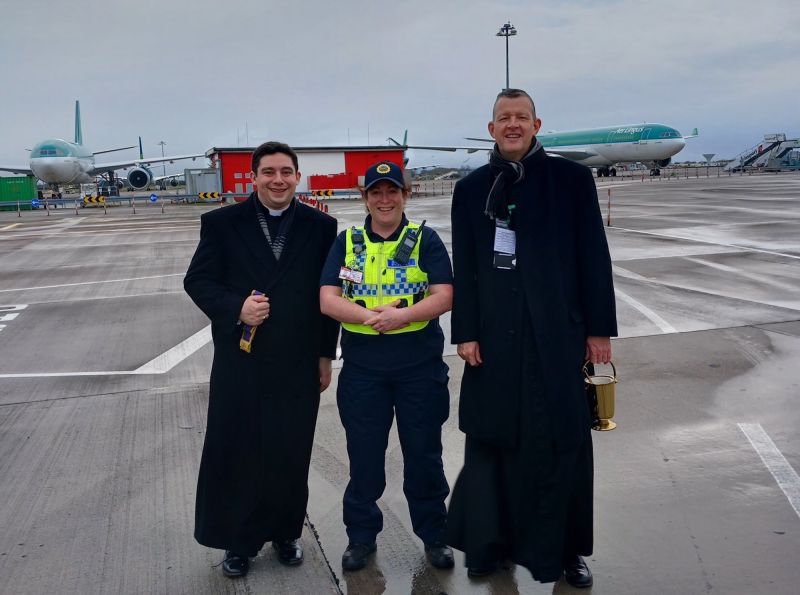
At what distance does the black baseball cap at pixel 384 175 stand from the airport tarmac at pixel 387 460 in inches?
70.4

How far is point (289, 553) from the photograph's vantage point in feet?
10.8

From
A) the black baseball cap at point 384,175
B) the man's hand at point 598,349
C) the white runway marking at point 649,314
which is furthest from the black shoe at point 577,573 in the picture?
the white runway marking at point 649,314

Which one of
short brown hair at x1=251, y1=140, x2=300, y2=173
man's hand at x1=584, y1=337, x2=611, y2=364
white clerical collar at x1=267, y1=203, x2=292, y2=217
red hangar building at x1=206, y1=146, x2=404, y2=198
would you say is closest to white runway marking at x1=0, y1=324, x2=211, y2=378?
white clerical collar at x1=267, y1=203, x2=292, y2=217

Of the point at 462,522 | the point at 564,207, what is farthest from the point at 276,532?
the point at 564,207

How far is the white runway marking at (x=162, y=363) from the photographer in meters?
Answer: 6.38

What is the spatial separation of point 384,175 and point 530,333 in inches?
38.5

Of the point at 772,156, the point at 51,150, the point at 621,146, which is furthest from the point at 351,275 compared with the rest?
the point at 772,156

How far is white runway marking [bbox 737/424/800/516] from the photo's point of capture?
376 centimetres

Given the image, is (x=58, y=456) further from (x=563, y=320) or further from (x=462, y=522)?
(x=563, y=320)

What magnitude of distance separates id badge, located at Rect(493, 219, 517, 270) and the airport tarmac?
145 cm

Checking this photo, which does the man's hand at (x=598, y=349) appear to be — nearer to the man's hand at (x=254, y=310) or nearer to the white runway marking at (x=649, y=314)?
the man's hand at (x=254, y=310)

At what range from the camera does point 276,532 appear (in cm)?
326

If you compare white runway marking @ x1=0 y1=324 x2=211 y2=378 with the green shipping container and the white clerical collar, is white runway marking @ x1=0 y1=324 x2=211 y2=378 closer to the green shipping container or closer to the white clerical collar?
the white clerical collar

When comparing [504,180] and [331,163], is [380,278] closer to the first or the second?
[504,180]
